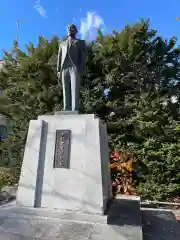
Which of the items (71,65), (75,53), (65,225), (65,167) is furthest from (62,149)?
(75,53)

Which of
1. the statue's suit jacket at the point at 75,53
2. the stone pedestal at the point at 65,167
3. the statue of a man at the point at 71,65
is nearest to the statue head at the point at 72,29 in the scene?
the statue of a man at the point at 71,65

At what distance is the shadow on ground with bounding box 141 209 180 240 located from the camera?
3.40 m

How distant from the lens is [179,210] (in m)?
6.34

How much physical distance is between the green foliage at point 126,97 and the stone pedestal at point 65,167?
13.9ft

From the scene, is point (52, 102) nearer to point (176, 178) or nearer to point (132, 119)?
point (132, 119)

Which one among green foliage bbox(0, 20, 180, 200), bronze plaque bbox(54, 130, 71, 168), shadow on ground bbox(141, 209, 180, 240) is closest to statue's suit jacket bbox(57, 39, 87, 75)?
bronze plaque bbox(54, 130, 71, 168)

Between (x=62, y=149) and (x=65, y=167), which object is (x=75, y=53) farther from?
(x=65, y=167)

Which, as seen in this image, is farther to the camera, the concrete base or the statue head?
the statue head

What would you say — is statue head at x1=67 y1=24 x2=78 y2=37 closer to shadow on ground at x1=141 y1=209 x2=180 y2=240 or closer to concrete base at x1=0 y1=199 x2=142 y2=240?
concrete base at x1=0 y1=199 x2=142 y2=240

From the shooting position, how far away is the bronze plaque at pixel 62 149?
3.52 meters

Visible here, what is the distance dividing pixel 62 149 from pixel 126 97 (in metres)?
5.52

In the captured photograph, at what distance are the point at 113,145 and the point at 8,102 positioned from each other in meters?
5.28

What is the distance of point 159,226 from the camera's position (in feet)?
12.6

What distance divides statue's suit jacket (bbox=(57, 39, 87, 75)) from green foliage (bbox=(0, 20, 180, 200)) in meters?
4.14
